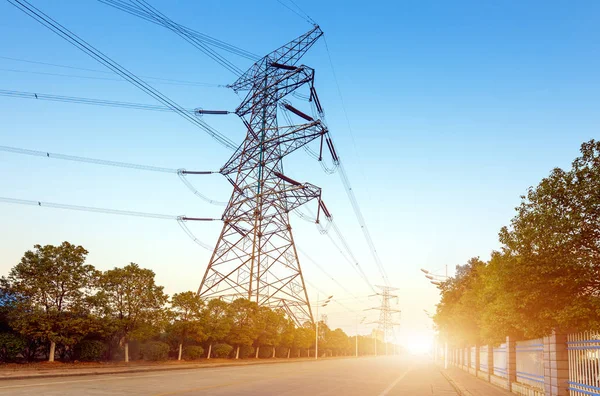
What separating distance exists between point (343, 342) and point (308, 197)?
251ft

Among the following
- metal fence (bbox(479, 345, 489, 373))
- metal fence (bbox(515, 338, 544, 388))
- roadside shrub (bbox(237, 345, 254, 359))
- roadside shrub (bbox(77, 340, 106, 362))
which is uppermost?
metal fence (bbox(515, 338, 544, 388))

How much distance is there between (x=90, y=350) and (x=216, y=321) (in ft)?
56.0

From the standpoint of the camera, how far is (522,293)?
43.7ft

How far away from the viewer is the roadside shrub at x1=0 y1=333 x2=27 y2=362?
29812mm

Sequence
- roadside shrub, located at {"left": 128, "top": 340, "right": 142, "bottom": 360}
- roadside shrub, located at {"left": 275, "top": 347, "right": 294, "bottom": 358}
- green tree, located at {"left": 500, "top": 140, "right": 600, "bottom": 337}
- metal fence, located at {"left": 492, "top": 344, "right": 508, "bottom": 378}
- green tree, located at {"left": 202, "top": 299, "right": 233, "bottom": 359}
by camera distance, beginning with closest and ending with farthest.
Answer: green tree, located at {"left": 500, "top": 140, "right": 600, "bottom": 337}
metal fence, located at {"left": 492, "top": 344, "right": 508, "bottom": 378}
roadside shrub, located at {"left": 128, "top": 340, "right": 142, "bottom": 360}
green tree, located at {"left": 202, "top": 299, "right": 233, "bottom": 359}
roadside shrub, located at {"left": 275, "top": 347, "right": 294, "bottom": 358}

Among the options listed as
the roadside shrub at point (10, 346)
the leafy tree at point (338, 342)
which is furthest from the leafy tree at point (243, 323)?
the leafy tree at point (338, 342)

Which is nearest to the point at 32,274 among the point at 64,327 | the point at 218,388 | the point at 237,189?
the point at 64,327

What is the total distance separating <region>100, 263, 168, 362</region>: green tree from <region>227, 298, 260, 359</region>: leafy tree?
52.0 feet

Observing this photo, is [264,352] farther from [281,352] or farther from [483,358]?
[483,358]

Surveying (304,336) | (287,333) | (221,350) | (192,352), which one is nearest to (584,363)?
(192,352)

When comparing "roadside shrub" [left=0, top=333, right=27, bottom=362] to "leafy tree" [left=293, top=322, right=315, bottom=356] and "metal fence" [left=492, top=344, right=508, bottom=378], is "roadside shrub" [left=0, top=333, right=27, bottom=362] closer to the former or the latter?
"metal fence" [left=492, top=344, right=508, bottom=378]

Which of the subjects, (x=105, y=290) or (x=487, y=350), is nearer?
(x=487, y=350)

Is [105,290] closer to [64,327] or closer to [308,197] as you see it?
[64,327]

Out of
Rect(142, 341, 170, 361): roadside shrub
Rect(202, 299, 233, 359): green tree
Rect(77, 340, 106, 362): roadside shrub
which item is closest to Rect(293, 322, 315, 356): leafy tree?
Rect(202, 299, 233, 359): green tree
